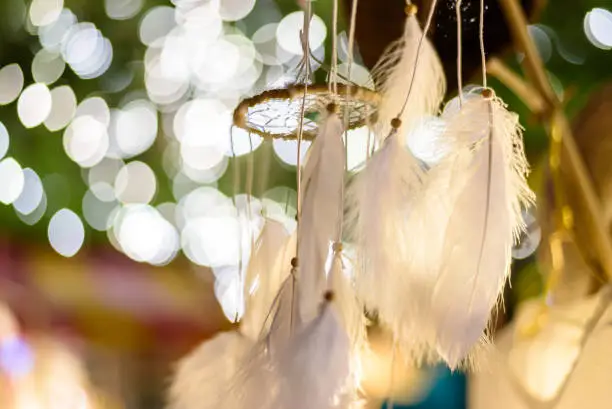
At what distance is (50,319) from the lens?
119 cm

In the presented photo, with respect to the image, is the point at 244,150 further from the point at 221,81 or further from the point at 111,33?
the point at 111,33

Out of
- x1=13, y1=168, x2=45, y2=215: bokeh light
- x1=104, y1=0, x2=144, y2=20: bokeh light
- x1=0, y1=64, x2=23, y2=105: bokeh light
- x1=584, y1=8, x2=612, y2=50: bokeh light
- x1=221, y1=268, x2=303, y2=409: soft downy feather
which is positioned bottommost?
x1=13, y1=168, x2=45, y2=215: bokeh light

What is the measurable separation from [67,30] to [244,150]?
309mm

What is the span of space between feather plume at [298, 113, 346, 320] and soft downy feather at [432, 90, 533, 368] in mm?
55

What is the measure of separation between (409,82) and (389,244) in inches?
3.7

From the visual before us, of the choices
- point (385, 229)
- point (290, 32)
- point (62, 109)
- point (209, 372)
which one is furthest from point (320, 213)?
point (62, 109)

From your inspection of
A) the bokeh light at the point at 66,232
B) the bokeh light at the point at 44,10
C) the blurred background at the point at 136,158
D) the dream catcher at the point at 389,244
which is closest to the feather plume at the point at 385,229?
the dream catcher at the point at 389,244

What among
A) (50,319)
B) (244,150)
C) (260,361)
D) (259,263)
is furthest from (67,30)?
(260,361)

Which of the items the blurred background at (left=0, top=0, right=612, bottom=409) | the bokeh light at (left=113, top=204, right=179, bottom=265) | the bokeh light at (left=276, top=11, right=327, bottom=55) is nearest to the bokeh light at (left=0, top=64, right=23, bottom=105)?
the blurred background at (left=0, top=0, right=612, bottom=409)

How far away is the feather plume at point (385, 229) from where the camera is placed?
1.16ft

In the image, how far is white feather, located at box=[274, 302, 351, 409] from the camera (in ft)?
1.08

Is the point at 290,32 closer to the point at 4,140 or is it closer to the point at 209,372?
the point at 4,140

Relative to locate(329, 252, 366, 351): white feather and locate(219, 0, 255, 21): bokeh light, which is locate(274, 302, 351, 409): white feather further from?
locate(219, 0, 255, 21): bokeh light

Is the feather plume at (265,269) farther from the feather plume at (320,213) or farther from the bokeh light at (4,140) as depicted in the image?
the bokeh light at (4,140)
